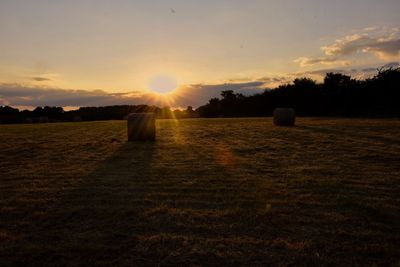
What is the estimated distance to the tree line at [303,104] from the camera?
38250 mm

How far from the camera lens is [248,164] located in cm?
974

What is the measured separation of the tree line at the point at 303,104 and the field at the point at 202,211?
28.6 m

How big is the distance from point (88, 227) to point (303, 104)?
44254 millimetres

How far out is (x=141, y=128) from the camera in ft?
53.1

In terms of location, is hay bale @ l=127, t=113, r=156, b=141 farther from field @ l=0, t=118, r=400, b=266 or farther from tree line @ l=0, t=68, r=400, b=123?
tree line @ l=0, t=68, r=400, b=123

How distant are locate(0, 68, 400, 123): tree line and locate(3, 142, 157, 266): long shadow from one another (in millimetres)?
31488

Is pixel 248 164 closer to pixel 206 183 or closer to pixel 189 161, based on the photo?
pixel 189 161

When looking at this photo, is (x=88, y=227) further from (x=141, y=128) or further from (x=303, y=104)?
(x=303, y=104)

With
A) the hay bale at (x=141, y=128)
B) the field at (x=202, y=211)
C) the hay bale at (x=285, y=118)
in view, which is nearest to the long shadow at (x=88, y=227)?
the field at (x=202, y=211)

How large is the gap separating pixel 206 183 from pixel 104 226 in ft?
9.20

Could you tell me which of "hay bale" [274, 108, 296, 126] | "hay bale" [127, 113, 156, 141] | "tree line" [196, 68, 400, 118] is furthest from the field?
"tree line" [196, 68, 400, 118]

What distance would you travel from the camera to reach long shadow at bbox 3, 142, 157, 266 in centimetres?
418

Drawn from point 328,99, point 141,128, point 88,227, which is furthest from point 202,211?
point 328,99

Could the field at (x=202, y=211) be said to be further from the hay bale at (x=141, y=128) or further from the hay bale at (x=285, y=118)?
the hay bale at (x=285, y=118)
